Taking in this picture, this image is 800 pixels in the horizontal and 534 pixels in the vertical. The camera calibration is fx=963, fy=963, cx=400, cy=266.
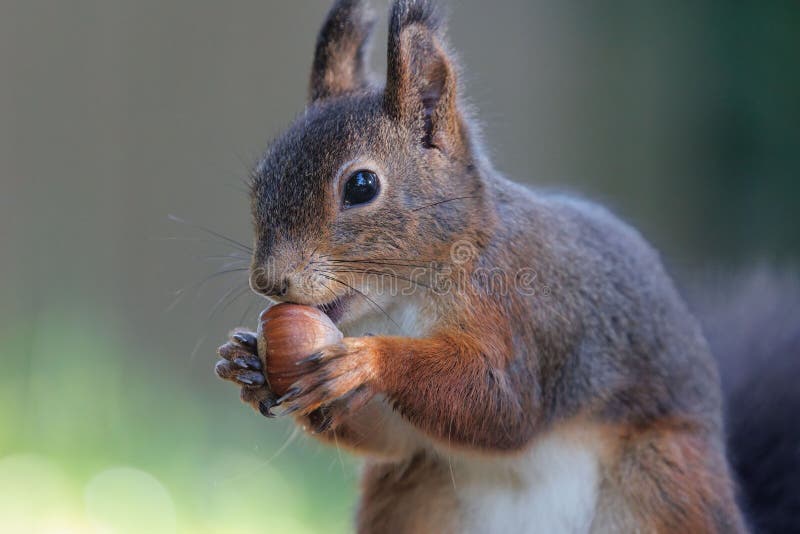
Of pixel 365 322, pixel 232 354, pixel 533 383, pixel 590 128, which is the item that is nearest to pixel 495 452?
pixel 533 383

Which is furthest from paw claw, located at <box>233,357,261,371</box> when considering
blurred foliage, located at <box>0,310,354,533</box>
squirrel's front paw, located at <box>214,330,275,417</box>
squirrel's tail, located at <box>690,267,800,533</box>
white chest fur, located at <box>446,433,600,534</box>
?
squirrel's tail, located at <box>690,267,800,533</box>

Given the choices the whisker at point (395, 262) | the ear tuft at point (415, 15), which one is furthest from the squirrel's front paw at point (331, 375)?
the ear tuft at point (415, 15)

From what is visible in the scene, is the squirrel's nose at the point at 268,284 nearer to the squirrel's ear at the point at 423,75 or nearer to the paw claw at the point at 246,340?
the paw claw at the point at 246,340

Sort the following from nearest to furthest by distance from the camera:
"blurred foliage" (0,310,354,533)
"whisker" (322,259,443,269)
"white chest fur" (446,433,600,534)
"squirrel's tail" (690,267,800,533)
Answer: "whisker" (322,259,443,269)
"white chest fur" (446,433,600,534)
"squirrel's tail" (690,267,800,533)
"blurred foliage" (0,310,354,533)

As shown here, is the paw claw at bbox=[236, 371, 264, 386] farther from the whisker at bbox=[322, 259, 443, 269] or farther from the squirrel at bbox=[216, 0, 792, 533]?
the whisker at bbox=[322, 259, 443, 269]

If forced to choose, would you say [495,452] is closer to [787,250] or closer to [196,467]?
[196,467]

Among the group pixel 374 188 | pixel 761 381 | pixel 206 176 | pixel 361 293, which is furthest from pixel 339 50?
pixel 206 176
